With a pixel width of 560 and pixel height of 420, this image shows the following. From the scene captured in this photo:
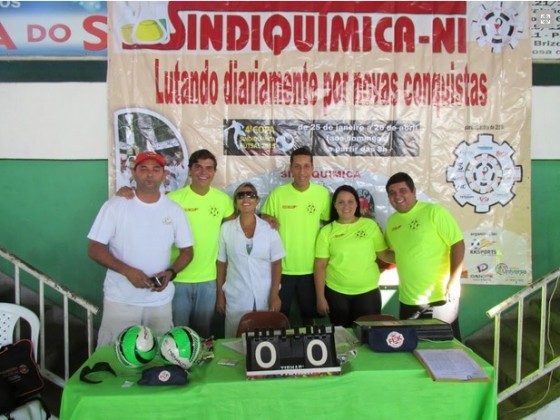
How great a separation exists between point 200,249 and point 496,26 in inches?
106

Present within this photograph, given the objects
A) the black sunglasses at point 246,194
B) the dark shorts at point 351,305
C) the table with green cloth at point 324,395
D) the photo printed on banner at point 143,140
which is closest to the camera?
the table with green cloth at point 324,395

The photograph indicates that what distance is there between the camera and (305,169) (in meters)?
3.10

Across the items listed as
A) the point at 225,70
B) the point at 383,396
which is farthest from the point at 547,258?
the point at 225,70

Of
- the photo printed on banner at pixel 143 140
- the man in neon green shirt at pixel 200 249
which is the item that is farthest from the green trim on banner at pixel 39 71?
the man in neon green shirt at pixel 200 249

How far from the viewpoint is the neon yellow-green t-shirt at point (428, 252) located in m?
2.75

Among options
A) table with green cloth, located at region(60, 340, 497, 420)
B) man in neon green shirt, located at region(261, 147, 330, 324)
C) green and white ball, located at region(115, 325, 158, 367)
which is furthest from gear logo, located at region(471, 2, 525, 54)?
green and white ball, located at region(115, 325, 158, 367)

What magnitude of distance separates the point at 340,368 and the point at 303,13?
2.65 meters

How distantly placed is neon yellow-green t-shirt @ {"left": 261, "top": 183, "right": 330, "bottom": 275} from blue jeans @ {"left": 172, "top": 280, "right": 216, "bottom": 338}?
0.52m

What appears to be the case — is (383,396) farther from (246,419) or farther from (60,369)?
(60,369)

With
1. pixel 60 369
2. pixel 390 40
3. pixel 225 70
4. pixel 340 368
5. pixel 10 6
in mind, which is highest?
pixel 10 6

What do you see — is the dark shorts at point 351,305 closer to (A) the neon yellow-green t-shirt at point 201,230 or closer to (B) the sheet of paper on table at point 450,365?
(A) the neon yellow-green t-shirt at point 201,230

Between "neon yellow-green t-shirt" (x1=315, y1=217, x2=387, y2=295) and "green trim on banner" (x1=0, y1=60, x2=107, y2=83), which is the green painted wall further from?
"neon yellow-green t-shirt" (x1=315, y1=217, x2=387, y2=295)

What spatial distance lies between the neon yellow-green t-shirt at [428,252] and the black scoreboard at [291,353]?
1.02 meters

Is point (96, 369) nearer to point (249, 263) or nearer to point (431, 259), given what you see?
point (249, 263)
